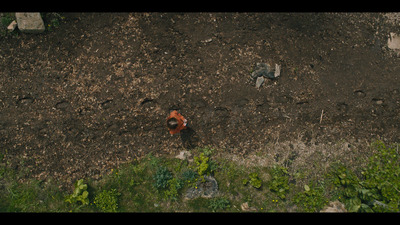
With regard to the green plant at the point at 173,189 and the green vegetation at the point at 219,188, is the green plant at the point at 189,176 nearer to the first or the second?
the green vegetation at the point at 219,188

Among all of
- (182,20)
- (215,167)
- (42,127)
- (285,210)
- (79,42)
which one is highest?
(182,20)

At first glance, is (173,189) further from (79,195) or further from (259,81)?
(259,81)

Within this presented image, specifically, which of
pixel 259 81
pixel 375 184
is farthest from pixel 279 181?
pixel 259 81

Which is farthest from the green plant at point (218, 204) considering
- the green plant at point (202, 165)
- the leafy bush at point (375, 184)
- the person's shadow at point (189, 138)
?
the leafy bush at point (375, 184)

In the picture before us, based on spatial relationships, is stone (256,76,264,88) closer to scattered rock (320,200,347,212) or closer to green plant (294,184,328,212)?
green plant (294,184,328,212)

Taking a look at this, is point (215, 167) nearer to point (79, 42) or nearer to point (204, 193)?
point (204, 193)

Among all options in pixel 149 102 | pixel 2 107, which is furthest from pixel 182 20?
pixel 2 107
